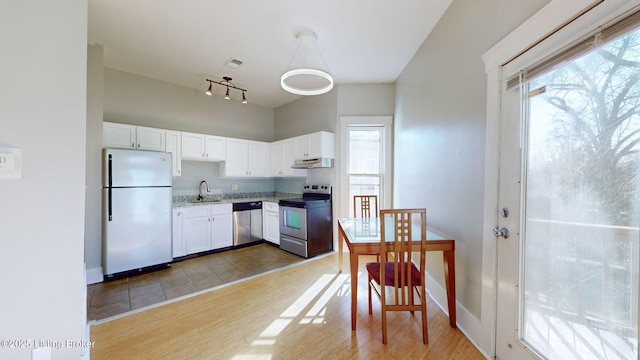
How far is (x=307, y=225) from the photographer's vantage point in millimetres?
3785

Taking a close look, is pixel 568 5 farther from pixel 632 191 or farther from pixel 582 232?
pixel 582 232

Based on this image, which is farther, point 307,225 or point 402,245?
point 307,225

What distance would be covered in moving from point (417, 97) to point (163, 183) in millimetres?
3704

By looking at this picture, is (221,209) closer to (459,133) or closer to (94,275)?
(94,275)

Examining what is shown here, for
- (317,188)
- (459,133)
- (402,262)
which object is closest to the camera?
(402,262)

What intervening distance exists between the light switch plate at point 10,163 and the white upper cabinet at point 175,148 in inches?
107

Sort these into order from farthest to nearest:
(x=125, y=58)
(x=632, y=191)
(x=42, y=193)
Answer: (x=125, y=58) → (x=42, y=193) → (x=632, y=191)

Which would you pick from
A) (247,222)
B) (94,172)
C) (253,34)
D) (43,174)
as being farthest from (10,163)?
(247,222)

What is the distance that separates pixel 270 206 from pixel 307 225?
1067mm

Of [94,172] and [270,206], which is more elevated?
[94,172]

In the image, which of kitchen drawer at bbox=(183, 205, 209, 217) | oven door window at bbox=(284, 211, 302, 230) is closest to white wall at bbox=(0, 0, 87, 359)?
kitchen drawer at bbox=(183, 205, 209, 217)

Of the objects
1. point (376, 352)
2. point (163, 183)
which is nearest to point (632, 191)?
point (376, 352)

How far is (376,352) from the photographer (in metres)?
1.73

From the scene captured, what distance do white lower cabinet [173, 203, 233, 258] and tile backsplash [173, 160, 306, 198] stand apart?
2.15 ft
